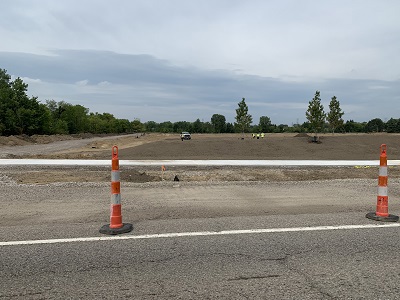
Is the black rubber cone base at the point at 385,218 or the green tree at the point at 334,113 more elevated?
the green tree at the point at 334,113

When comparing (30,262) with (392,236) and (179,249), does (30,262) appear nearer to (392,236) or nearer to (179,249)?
(179,249)

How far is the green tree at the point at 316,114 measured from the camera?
48.9 m

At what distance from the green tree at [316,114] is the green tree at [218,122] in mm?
88407

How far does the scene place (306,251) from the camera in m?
4.14

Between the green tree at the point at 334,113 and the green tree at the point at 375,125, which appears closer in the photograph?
the green tree at the point at 334,113

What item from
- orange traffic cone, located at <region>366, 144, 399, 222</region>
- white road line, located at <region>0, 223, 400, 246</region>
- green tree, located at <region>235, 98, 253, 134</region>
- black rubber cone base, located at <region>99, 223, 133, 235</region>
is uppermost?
green tree, located at <region>235, 98, 253, 134</region>

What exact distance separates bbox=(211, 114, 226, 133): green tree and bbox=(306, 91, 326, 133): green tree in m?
88.4

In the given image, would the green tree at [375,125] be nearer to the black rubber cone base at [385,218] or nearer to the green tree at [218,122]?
the green tree at [218,122]

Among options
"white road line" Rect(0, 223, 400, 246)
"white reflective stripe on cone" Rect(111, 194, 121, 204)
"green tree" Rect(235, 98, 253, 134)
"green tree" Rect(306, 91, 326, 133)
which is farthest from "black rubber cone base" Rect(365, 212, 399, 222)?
"green tree" Rect(235, 98, 253, 134)

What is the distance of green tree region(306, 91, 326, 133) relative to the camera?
1924 inches

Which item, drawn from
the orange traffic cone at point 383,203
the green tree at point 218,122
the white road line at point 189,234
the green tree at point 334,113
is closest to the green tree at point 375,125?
the green tree at point 218,122

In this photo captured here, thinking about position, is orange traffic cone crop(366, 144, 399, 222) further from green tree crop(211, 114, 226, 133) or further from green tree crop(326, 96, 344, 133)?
green tree crop(211, 114, 226, 133)

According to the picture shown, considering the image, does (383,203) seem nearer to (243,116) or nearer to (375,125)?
(243,116)

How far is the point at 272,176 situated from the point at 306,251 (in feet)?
28.8
